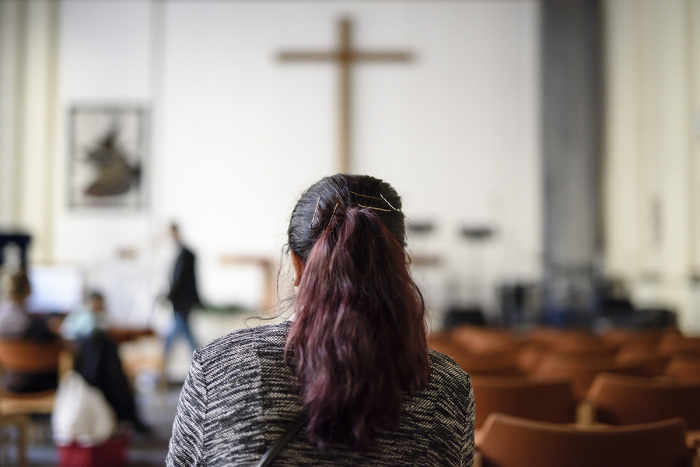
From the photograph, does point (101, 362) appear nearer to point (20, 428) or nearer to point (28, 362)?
point (28, 362)

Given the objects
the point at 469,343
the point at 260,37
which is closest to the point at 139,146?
the point at 260,37

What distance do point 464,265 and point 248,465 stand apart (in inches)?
384

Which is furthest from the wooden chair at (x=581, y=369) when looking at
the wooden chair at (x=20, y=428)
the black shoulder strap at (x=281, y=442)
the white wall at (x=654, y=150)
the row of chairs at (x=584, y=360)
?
the white wall at (x=654, y=150)

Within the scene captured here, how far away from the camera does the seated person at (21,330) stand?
4168 mm

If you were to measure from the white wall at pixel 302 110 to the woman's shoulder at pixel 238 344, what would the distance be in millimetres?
9380

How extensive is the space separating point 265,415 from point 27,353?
3578 millimetres

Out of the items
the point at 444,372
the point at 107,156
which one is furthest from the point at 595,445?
the point at 107,156

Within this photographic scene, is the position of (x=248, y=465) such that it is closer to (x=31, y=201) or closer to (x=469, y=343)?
(x=469, y=343)

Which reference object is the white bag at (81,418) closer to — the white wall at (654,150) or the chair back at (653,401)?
the chair back at (653,401)

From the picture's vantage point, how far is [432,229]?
9.91m

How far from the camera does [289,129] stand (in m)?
10.7

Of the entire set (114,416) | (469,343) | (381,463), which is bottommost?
(114,416)

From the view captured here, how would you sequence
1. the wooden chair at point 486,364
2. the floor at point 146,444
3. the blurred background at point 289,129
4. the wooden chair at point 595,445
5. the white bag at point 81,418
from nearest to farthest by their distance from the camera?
1. the wooden chair at point 595,445
2. the wooden chair at point 486,364
3. the white bag at point 81,418
4. the floor at point 146,444
5. the blurred background at point 289,129

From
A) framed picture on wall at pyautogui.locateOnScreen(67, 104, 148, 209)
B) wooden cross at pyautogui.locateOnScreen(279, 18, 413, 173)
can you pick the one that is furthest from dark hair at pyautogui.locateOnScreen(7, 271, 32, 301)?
wooden cross at pyautogui.locateOnScreen(279, 18, 413, 173)
